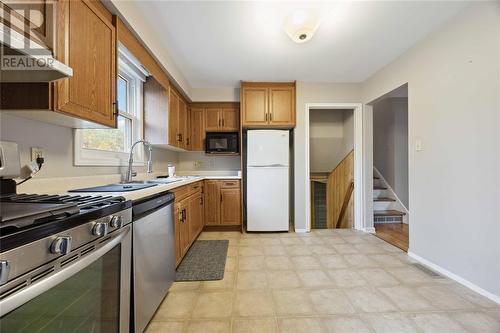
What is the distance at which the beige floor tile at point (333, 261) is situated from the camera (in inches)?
87.3

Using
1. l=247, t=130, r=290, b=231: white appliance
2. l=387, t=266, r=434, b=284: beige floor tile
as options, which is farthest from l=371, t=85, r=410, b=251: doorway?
l=247, t=130, r=290, b=231: white appliance

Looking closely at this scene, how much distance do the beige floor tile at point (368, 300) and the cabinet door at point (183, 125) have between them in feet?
9.07

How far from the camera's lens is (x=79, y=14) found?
122 cm

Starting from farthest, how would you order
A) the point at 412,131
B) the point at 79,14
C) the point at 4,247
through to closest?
1. the point at 412,131
2. the point at 79,14
3. the point at 4,247

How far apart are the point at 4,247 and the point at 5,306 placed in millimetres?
154

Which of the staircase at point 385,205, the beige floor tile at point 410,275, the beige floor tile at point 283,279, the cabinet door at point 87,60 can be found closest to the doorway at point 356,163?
the staircase at point 385,205

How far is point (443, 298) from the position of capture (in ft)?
5.48

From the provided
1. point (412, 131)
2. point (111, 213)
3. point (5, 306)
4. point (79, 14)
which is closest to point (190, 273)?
point (111, 213)

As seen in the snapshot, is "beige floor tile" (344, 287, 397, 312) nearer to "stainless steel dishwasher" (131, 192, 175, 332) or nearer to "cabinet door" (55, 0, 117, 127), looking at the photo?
"stainless steel dishwasher" (131, 192, 175, 332)

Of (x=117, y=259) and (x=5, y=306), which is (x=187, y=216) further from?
(x=5, y=306)

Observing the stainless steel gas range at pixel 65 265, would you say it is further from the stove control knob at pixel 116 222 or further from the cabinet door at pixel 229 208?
the cabinet door at pixel 229 208

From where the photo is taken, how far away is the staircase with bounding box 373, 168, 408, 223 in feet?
12.4

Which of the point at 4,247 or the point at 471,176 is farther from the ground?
the point at 471,176

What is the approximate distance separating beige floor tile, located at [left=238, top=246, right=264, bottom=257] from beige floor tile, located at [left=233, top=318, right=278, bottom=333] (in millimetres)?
1064
